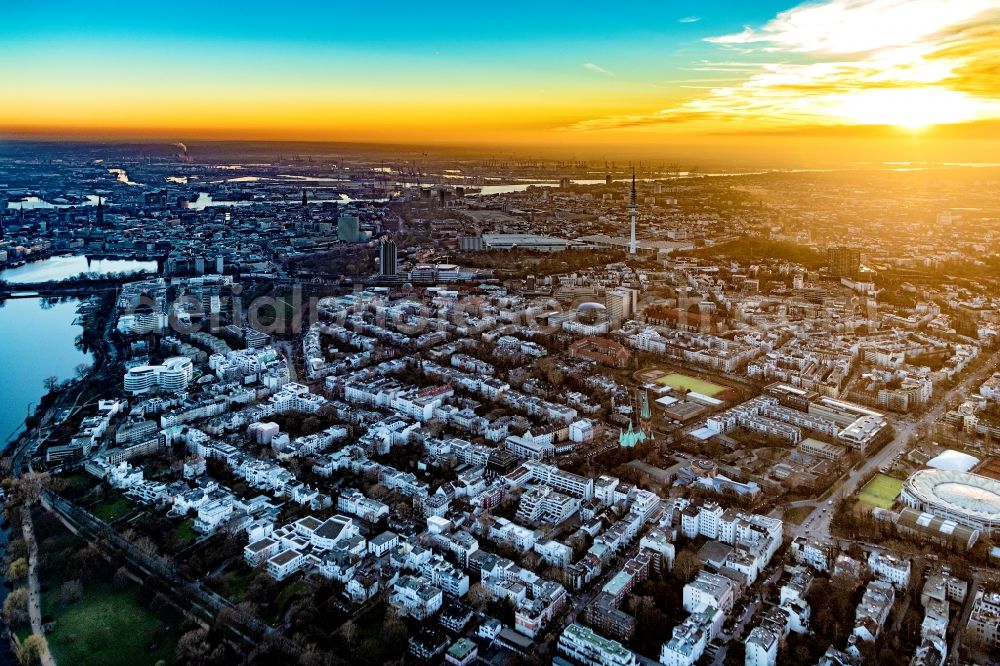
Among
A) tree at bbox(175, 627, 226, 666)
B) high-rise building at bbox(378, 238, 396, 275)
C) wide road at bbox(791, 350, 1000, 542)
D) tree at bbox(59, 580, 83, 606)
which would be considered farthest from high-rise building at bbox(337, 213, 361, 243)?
tree at bbox(175, 627, 226, 666)

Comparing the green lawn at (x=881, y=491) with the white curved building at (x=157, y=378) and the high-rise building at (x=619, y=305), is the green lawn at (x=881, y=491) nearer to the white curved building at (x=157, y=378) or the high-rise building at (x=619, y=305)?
the high-rise building at (x=619, y=305)

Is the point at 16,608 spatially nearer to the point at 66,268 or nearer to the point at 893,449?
the point at 893,449

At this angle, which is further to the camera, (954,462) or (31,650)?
(954,462)

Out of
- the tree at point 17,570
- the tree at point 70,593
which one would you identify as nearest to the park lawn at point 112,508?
the tree at point 17,570

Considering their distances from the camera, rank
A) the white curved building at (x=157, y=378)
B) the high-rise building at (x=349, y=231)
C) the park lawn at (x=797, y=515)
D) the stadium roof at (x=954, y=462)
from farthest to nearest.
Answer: the high-rise building at (x=349, y=231), the white curved building at (x=157, y=378), the stadium roof at (x=954, y=462), the park lawn at (x=797, y=515)

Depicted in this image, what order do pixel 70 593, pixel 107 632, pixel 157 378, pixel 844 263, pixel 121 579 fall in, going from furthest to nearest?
pixel 844 263 → pixel 157 378 → pixel 121 579 → pixel 70 593 → pixel 107 632

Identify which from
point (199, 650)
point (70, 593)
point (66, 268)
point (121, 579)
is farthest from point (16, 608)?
point (66, 268)

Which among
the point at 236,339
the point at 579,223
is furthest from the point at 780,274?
the point at 236,339
